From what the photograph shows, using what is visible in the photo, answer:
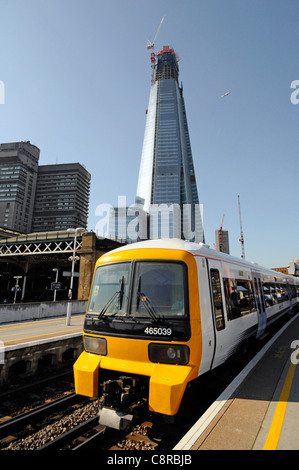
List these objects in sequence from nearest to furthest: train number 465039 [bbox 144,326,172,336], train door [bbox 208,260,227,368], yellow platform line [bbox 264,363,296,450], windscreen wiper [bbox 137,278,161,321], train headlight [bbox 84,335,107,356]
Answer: yellow platform line [bbox 264,363,296,450] → train number 465039 [bbox 144,326,172,336] → windscreen wiper [bbox 137,278,161,321] → train headlight [bbox 84,335,107,356] → train door [bbox 208,260,227,368]

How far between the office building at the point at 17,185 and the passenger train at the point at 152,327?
174039 millimetres

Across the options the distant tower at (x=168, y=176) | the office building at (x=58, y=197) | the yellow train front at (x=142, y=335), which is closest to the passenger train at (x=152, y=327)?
the yellow train front at (x=142, y=335)

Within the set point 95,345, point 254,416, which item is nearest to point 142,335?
point 95,345

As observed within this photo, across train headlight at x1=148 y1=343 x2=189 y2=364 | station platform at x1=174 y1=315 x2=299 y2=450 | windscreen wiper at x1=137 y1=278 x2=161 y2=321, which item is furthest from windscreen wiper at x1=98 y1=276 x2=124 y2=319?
station platform at x1=174 y1=315 x2=299 y2=450

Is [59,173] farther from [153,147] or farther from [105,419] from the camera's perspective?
[105,419]

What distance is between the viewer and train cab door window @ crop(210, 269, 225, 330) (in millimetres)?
5135

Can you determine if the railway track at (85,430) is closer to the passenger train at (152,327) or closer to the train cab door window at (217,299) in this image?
the passenger train at (152,327)

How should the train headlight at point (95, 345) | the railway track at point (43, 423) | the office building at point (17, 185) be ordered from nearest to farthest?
the railway track at point (43, 423)
the train headlight at point (95, 345)
the office building at point (17, 185)

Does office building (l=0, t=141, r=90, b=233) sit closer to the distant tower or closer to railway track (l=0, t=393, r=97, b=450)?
the distant tower

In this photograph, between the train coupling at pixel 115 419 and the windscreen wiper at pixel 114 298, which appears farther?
the windscreen wiper at pixel 114 298

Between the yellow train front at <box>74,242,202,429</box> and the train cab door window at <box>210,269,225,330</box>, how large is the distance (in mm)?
911

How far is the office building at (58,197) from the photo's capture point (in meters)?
182

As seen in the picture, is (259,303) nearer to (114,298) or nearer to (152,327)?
(152,327)
